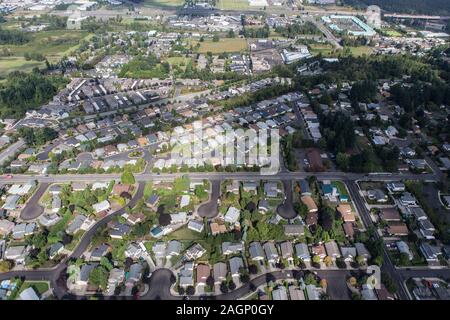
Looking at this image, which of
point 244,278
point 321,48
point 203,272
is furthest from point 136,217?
point 321,48

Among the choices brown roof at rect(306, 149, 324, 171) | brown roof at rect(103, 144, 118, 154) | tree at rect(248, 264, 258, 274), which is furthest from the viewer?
brown roof at rect(103, 144, 118, 154)

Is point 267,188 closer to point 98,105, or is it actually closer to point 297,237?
point 297,237

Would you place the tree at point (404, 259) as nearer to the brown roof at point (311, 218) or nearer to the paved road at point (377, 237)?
the paved road at point (377, 237)

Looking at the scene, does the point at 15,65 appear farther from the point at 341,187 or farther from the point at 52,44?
the point at 341,187

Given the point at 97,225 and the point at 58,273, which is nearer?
the point at 58,273

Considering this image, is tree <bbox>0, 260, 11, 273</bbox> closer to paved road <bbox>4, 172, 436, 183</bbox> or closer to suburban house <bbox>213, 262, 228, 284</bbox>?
paved road <bbox>4, 172, 436, 183</bbox>

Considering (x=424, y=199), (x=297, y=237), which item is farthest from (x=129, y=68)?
(x=424, y=199)

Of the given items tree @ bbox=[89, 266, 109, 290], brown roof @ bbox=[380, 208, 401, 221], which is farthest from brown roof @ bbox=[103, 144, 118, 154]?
brown roof @ bbox=[380, 208, 401, 221]

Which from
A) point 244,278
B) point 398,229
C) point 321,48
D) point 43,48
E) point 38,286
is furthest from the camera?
point 321,48
